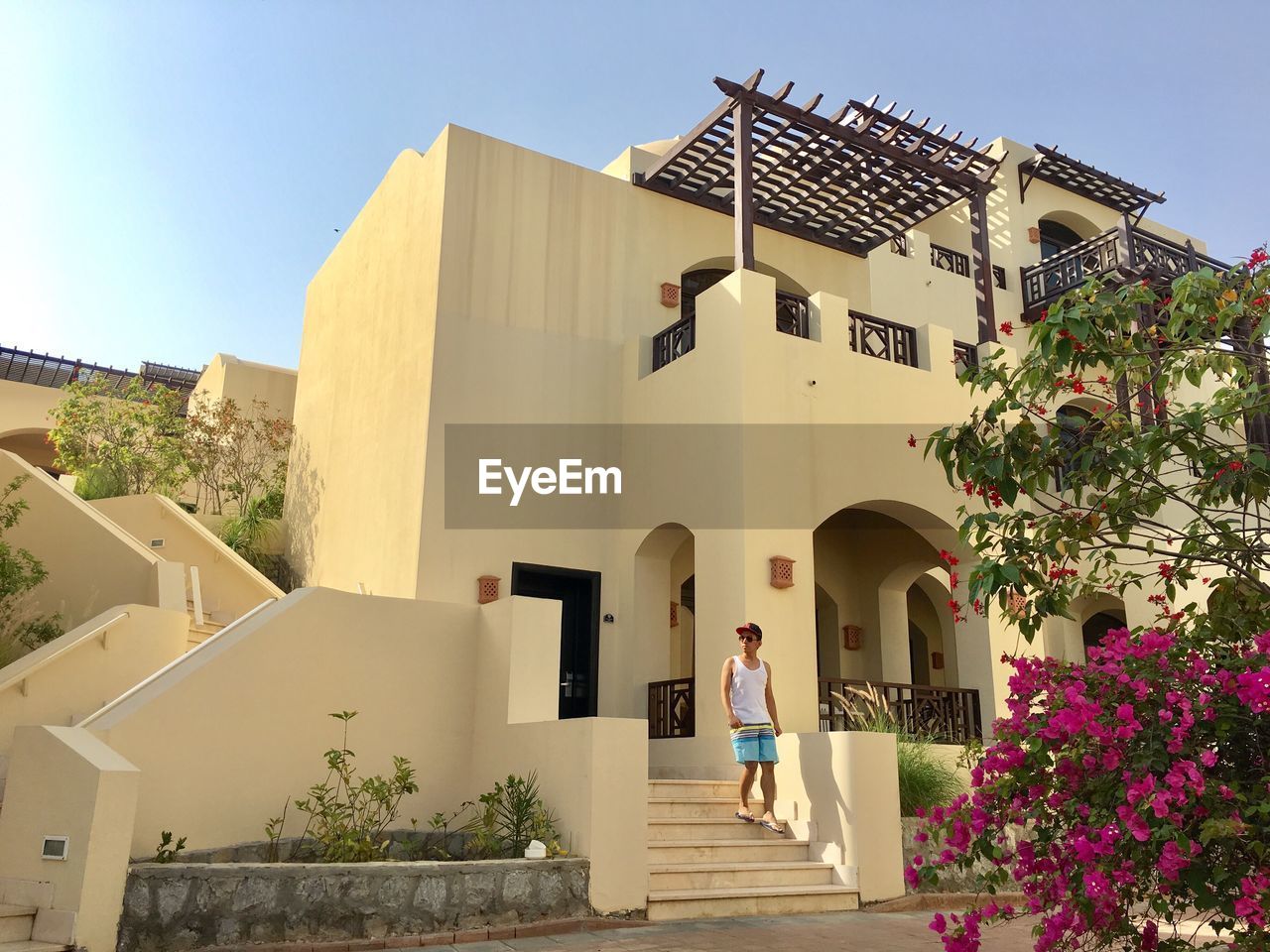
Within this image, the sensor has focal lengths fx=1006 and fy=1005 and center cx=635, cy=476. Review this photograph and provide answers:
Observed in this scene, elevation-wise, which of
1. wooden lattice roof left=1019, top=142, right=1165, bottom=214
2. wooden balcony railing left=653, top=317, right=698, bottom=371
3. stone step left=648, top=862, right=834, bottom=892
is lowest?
stone step left=648, top=862, right=834, bottom=892

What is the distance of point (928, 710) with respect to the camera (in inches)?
424

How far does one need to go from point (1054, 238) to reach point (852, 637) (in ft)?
30.8

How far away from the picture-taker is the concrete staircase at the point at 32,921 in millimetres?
4852

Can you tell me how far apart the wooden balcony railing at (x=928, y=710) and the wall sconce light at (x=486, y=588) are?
3.61 metres

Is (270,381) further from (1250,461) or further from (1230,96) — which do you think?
(1250,461)

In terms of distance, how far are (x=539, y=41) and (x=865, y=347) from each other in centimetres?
481

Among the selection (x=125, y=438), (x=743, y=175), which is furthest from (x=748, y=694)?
(x=125, y=438)

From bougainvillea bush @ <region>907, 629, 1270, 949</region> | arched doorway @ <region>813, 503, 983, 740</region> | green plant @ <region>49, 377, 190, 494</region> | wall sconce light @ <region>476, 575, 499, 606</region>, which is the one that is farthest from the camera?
green plant @ <region>49, 377, 190, 494</region>

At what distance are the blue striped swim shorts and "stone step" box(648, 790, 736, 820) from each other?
1.81 ft

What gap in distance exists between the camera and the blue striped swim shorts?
783 cm

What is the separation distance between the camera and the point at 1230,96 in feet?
31.7

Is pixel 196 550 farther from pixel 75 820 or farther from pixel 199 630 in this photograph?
pixel 75 820

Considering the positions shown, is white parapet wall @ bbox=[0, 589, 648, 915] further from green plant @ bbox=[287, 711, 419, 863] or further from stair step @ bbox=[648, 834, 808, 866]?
stair step @ bbox=[648, 834, 808, 866]

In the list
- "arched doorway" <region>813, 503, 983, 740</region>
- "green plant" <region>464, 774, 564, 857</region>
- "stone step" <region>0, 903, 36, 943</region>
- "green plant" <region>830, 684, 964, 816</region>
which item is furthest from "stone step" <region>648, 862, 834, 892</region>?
"arched doorway" <region>813, 503, 983, 740</region>
